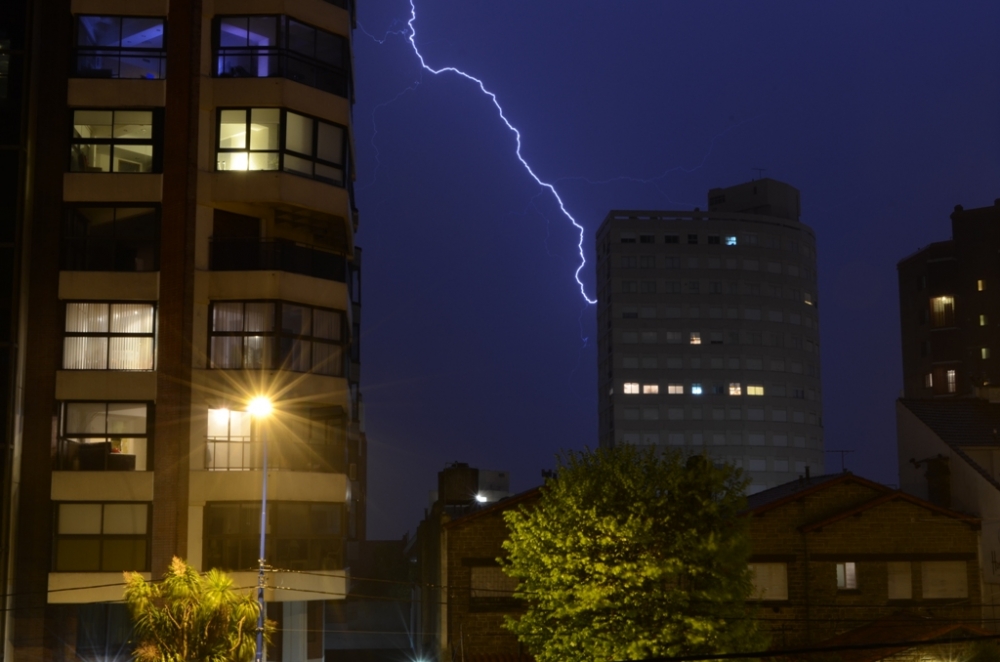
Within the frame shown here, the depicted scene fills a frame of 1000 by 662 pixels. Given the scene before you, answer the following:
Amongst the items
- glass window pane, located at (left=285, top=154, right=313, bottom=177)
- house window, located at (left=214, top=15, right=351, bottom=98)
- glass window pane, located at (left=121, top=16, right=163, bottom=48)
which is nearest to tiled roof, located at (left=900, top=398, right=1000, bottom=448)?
glass window pane, located at (left=285, top=154, right=313, bottom=177)

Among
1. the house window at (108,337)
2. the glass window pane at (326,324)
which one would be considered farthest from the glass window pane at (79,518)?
the glass window pane at (326,324)

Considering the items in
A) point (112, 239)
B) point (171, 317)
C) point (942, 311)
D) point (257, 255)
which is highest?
point (942, 311)

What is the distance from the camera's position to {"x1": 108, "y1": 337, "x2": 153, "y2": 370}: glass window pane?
3659 cm

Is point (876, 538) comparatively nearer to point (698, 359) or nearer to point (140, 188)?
point (140, 188)

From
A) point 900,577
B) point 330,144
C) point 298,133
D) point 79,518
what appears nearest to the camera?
point 79,518

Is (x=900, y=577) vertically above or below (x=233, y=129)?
below

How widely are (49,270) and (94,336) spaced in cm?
242

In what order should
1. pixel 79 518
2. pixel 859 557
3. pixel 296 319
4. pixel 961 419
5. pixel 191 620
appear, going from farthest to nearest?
pixel 961 419
pixel 859 557
pixel 296 319
pixel 79 518
pixel 191 620

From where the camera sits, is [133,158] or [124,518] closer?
[124,518]

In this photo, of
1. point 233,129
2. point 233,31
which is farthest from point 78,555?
point 233,31

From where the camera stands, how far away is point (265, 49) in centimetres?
3838

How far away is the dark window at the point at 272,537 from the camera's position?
36.3 meters

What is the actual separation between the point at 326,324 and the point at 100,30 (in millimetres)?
11650

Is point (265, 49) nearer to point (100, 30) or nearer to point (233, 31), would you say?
point (233, 31)
